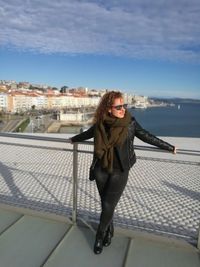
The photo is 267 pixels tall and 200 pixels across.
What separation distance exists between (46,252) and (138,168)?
4.45 meters

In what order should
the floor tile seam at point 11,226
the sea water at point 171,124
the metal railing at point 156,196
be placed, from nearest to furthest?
the floor tile seam at point 11,226
the metal railing at point 156,196
the sea water at point 171,124

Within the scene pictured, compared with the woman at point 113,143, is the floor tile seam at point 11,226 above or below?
below

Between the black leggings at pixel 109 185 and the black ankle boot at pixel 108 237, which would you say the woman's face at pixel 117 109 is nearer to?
the black leggings at pixel 109 185

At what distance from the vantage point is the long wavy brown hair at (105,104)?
6.82 feet

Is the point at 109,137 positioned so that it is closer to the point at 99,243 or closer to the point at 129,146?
the point at 129,146

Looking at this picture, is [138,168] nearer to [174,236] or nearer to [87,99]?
[174,236]

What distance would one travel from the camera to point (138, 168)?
6465 millimetres

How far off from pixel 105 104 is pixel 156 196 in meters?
2.85

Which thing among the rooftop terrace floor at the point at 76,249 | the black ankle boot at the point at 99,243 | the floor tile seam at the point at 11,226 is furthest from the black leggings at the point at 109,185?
the floor tile seam at the point at 11,226

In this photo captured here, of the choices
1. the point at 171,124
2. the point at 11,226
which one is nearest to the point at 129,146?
the point at 11,226

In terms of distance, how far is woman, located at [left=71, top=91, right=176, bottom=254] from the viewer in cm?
205

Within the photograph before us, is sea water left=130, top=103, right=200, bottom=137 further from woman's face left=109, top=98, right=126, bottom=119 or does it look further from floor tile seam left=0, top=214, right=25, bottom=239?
woman's face left=109, top=98, right=126, bottom=119

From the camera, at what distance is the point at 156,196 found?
453cm

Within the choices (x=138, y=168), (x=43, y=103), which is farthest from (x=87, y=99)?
(x=138, y=168)
